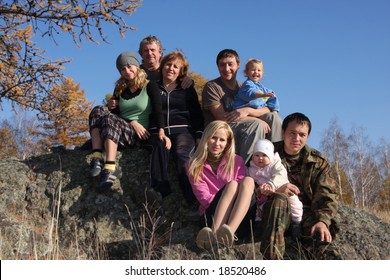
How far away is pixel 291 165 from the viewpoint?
4.36 meters

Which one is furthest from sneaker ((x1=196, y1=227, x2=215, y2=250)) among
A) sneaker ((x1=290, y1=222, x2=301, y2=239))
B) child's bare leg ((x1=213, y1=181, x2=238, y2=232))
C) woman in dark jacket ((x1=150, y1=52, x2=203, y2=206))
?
woman in dark jacket ((x1=150, y1=52, x2=203, y2=206))

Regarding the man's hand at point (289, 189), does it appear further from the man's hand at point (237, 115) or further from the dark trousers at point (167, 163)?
the man's hand at point (237, 115)

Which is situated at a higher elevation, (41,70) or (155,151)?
(41,70)

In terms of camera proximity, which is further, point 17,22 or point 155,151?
point 17,22

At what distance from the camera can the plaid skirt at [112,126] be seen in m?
5.02

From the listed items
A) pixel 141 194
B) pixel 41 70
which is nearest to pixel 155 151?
pixel 141 194

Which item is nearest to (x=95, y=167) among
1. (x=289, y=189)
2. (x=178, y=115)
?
(x=178, y=115)

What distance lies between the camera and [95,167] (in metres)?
4.95

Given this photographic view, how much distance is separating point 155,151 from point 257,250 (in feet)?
5.34

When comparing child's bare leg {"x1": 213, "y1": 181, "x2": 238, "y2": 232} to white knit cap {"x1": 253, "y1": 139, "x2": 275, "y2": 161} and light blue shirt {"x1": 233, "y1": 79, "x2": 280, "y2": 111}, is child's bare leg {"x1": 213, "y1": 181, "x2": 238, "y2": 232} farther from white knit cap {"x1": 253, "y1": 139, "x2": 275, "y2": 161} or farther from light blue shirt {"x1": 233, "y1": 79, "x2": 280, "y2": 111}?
light blue shirt {"x1": 233, "y1": 79, "x2": 280, "y2": 111}

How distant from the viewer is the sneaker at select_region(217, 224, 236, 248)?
3.62m

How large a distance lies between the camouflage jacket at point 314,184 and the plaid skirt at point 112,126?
6.41 feet

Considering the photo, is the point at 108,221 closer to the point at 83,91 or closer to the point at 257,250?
the point at 257,250
